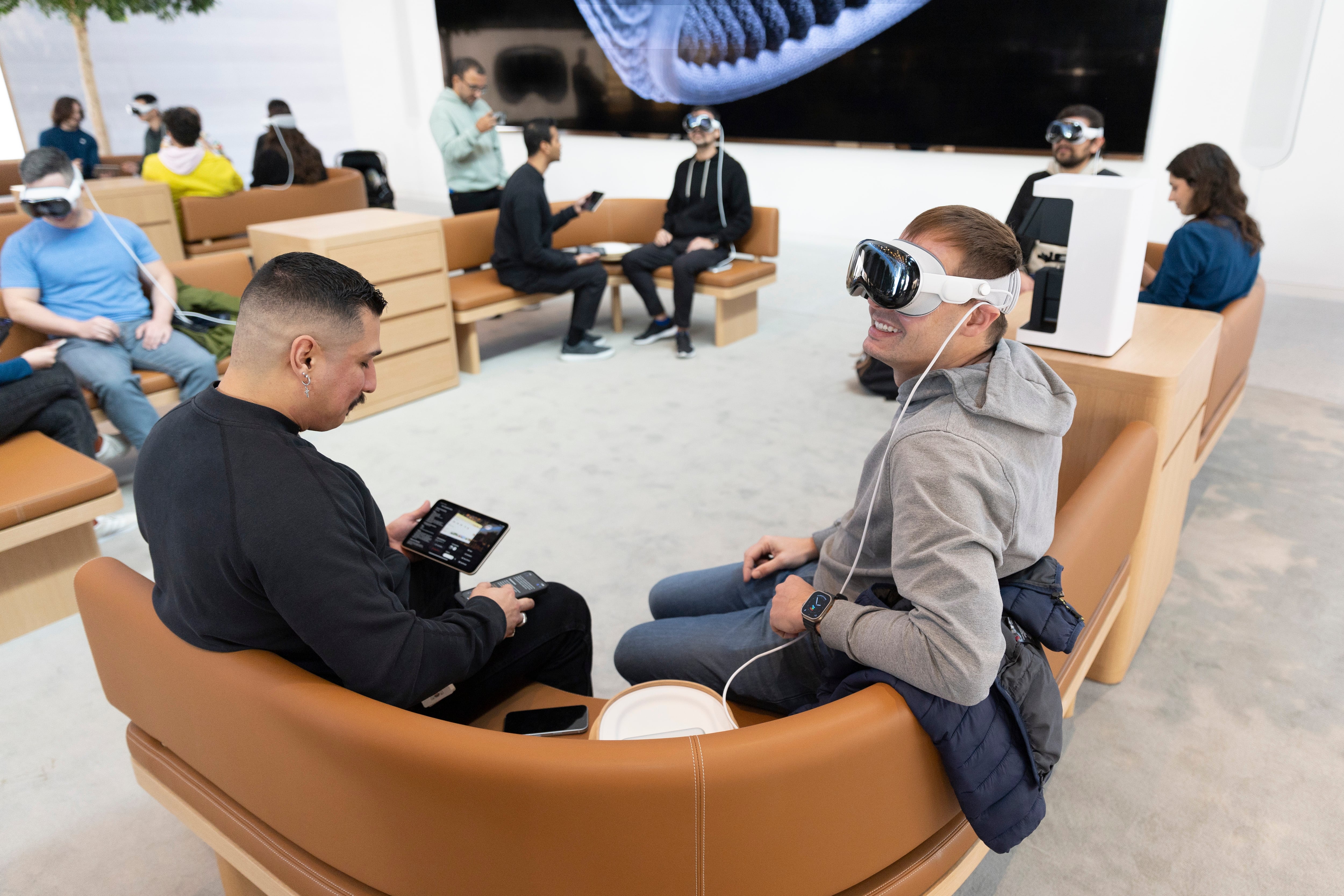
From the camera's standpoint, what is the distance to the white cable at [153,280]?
3.71 m

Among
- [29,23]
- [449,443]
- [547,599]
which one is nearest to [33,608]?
[449,443]

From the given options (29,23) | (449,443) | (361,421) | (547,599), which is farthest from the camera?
(29,23)

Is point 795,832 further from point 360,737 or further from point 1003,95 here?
point 1003,95

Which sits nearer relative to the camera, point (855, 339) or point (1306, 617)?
point (1306, 617)

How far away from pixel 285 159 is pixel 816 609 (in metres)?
6.72

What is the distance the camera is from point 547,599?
6.37 ft

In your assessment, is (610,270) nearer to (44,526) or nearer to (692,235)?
(692,235)

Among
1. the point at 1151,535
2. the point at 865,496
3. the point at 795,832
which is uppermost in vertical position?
the point at 865,496

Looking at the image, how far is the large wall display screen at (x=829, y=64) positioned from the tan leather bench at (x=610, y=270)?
243 cm

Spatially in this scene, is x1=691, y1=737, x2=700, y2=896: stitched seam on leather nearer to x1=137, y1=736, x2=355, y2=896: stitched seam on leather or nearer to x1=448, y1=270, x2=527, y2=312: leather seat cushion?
x1=137, y1=736, x2=355, y2=896: stitched seam on leather

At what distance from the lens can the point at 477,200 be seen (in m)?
6.43

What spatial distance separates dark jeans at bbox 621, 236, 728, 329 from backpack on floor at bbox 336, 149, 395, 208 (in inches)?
146

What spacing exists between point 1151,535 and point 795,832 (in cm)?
173

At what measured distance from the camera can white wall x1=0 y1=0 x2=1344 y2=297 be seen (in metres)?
6.01
